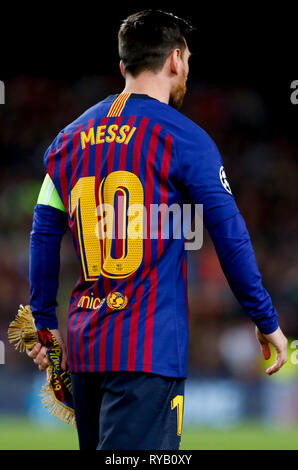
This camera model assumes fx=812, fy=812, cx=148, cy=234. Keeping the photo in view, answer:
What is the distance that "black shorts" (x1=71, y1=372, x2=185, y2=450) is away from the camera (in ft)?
7.89

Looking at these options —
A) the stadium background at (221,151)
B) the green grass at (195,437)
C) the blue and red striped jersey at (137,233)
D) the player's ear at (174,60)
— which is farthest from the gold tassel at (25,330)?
the stadium background at (221,151)

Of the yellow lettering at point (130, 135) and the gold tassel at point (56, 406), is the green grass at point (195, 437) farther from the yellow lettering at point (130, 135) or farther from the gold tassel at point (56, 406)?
the yellow lettering at point (130, 135)

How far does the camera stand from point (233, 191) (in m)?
12.1

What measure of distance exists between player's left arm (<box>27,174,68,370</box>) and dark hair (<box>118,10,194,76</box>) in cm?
49

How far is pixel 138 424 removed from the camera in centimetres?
240

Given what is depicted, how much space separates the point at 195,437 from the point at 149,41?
539cm

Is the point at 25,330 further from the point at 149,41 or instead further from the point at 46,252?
the point at 149,41

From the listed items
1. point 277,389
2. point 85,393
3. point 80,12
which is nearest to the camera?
point 85,393

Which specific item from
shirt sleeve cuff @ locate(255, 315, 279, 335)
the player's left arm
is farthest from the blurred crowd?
shirt sleeve cuff @ locate(255, 315, 279, 335)

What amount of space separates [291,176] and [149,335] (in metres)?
10.4

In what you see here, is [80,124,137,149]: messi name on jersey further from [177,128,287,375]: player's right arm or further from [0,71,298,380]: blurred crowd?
[0,71,298,380]: blurred crowd

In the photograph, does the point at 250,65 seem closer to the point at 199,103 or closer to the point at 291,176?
the point at 199,103

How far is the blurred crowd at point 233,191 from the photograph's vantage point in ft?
34.2

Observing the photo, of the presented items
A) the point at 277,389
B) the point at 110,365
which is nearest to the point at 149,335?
the point at 110,365
